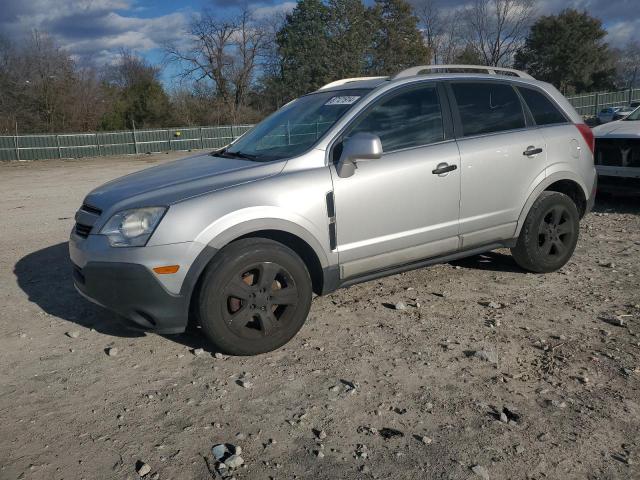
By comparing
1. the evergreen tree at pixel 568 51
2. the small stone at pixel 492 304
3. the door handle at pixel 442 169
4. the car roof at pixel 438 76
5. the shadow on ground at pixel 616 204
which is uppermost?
the evergreen tree at pixel 568 51

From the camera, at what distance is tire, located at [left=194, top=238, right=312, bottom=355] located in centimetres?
362

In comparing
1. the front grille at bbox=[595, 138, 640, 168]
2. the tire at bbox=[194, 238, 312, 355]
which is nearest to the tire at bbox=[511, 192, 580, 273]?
the tire at bbox=[194, 238, 312, 355]

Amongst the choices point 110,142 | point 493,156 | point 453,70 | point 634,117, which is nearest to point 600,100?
point 110,142

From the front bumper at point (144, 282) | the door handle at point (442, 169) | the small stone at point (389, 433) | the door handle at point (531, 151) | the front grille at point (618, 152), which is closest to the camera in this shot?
the small stone at point (389, 433)

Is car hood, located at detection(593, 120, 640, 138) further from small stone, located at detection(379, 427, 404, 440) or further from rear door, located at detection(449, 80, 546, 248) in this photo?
small stone, located at detection(379, 427, 404, 440)

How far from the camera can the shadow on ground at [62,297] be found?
4.29 m

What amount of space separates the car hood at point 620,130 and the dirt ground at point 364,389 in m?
3.15

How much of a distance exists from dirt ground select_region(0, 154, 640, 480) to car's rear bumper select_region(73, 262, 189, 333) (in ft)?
1.16

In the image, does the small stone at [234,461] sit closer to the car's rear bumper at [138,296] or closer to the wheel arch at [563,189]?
the car's rear bumper at [138,296]

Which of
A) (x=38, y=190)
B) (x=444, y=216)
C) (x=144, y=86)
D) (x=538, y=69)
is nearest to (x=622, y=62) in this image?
(x=538, y=69)

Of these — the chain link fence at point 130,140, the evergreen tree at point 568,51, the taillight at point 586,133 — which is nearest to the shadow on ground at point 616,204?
the taillight at point 586,133

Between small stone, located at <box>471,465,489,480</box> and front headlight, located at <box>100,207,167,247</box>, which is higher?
front headlight, located at <box>100,207,167,247</box>

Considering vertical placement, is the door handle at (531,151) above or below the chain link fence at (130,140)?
below

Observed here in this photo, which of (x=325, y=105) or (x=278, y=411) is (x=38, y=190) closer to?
(x=325, y=105)
